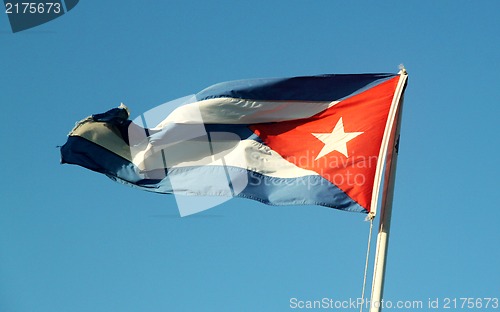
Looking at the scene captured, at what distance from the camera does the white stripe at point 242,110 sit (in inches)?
673

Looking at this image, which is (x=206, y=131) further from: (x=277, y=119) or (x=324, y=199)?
(x=324, y=199)

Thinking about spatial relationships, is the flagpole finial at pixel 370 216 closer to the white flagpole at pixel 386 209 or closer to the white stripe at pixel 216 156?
the white flagpole at pixel 386 209

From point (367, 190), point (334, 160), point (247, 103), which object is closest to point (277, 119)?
point (247, 103)

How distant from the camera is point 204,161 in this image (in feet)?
57.4

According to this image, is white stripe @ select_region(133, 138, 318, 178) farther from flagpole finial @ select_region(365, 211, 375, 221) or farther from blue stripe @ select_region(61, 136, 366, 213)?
flagpole finial @ select_region(365, 211, 375, 221)

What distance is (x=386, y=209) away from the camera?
14836 millimetres

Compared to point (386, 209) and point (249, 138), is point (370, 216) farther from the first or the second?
point (249, 138)

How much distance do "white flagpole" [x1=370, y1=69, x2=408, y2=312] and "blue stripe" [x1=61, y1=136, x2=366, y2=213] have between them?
1.32m

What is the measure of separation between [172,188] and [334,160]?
3257 mm

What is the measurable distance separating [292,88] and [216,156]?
2050 millimetres

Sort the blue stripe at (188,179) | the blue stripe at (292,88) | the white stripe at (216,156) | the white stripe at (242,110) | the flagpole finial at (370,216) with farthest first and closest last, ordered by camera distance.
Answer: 1. the white stripe at (242,110)
2. the white stripe at (216,156)
3. the blue stripe at (292,88)
4. the blue stripe at (188,179)
5. the flagpole finial at (370,216)

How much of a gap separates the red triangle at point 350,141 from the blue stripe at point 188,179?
18.2 inches

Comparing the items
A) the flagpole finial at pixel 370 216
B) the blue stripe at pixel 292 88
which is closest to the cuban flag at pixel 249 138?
the blue stripe at pixel 292 88

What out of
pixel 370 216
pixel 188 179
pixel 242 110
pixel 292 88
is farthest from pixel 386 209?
pixel 188 179
